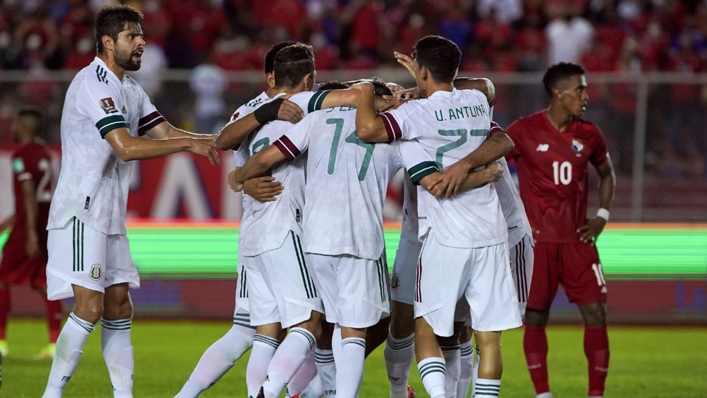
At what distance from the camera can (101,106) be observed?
22.6 ft

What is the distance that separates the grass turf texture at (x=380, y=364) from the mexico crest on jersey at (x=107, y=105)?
2909 mm

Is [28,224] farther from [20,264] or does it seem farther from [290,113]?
[290,113]

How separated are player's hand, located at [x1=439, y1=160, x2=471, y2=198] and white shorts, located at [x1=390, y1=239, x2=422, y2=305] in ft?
2.74

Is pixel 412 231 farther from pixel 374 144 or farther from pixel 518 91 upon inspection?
pixel 518 91

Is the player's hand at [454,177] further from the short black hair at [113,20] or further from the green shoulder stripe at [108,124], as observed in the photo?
the short black hair at [113,20]

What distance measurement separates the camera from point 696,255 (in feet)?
48.3

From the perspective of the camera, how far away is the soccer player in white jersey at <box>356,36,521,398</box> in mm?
6559

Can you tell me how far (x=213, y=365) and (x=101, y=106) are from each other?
1885 mm

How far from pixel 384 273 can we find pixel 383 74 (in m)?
8.46

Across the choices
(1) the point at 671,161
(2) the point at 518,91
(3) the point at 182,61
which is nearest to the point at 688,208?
(1) the point at 671,161

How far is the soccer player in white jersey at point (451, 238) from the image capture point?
656 centimetres

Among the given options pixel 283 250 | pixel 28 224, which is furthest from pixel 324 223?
pixel 28 224

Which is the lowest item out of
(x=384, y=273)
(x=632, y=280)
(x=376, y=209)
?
(x=632, y=280)

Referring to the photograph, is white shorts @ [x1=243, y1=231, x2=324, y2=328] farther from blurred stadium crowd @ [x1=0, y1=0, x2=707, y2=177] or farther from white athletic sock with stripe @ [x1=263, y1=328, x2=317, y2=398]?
blurred stadium crowd @ [x1=0, y1=0, x2=707, y2=177]
